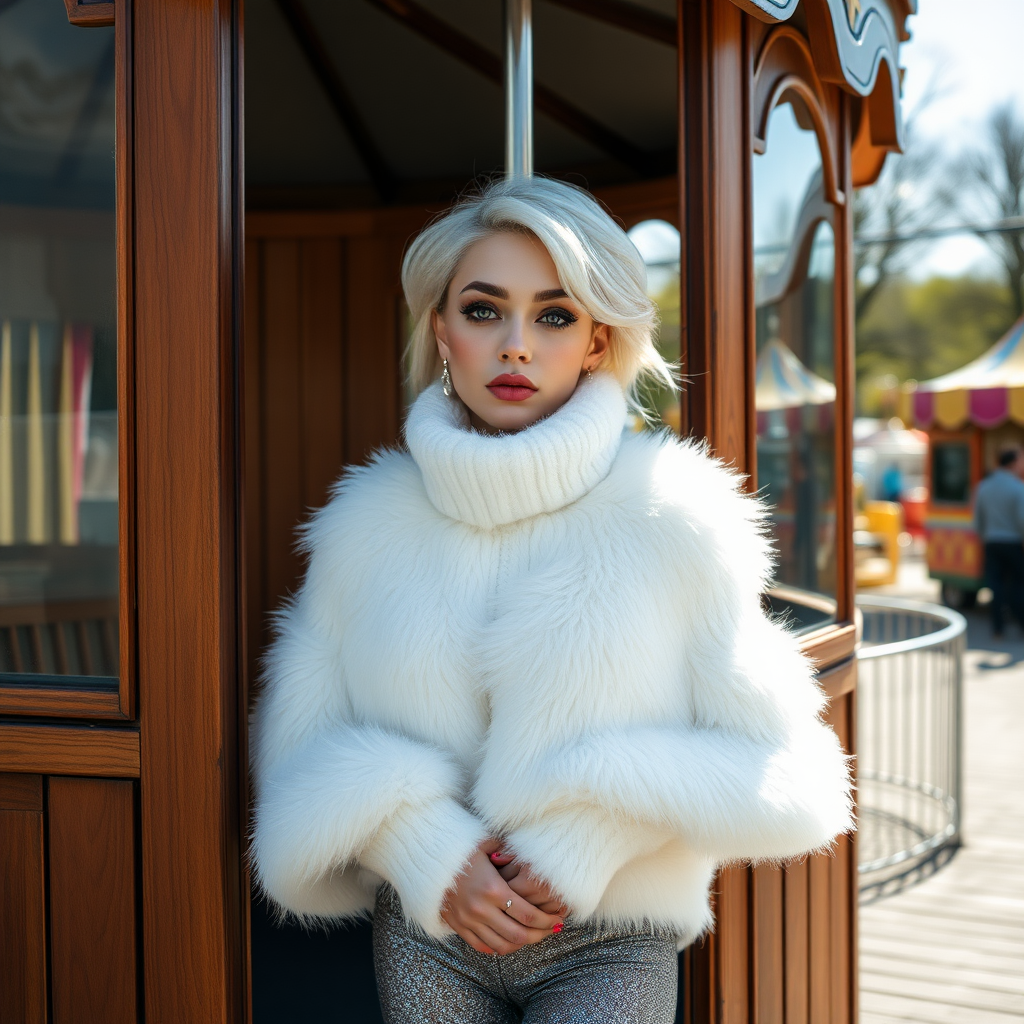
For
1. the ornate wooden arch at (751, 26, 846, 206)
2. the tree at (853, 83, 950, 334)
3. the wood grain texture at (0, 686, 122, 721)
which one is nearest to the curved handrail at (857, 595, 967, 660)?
the ornate wooden arch at (751, 26, 846, 206)

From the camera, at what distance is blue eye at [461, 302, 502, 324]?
192 centimetres

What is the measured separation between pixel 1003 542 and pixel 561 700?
10389mm

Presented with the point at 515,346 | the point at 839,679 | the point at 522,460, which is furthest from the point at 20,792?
the point at 839,679

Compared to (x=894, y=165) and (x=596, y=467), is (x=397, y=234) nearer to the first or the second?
(x=596, y=467)

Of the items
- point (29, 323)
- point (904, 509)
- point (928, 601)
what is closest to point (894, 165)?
point (904, 509)

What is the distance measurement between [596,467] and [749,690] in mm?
458

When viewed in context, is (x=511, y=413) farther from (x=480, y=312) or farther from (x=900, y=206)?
(x=900, y=206)

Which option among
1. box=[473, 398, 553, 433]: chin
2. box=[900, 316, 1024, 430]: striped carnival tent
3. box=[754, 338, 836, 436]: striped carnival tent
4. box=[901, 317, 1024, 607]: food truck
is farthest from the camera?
box=[901, 317, 1024, 607]: food truck

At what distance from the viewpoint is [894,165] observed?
2170 cm

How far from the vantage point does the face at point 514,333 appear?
1.88 m

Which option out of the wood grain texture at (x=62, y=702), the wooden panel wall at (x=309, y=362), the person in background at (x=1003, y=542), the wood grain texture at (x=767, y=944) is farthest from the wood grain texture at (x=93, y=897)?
the person in background at (x=1003, y=542)

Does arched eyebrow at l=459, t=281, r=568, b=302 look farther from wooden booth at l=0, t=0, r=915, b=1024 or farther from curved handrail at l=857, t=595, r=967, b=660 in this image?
curved handrail at l=857, t=595, r=967, b=660

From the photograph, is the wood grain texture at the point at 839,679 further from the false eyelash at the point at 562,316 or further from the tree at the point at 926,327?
the tree at the point at 926,327

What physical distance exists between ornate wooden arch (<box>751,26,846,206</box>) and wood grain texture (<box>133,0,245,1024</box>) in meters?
1.16
